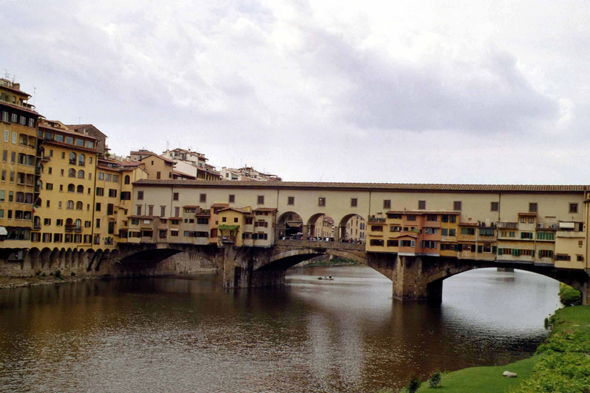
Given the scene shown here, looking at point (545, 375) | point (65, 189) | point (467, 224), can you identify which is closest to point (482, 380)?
point (545, 375)

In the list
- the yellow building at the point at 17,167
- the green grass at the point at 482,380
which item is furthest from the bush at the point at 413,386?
the yellow building at the point at 17,167

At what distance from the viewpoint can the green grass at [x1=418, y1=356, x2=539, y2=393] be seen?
952 inches

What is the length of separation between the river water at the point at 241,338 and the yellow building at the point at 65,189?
22.4 ft

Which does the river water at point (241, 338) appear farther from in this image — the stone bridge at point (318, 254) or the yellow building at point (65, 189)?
the yellow building at point (65, 189)

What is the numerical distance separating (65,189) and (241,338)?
39.1m

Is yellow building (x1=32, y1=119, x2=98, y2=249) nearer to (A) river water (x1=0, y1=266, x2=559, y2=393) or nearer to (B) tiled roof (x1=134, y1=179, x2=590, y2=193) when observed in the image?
(A) river water (x1=0, y1=266, x2=559, y2=393)

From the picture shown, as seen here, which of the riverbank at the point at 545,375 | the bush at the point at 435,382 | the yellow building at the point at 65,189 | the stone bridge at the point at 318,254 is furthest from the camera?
the yellow building at the point at 65,189

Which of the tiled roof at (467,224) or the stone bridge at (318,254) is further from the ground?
the tiled roof at (467,224)

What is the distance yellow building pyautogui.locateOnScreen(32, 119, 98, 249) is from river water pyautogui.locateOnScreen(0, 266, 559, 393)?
6.82m

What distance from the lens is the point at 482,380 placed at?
85.4 feet

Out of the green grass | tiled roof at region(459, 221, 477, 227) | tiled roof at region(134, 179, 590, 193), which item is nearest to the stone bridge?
tiled roof at region(459, 221, 477, 227)

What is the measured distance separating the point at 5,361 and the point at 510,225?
45.3m

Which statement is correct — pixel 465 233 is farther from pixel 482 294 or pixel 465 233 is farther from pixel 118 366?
pixel 118 366

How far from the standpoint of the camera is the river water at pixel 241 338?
30562 mm
